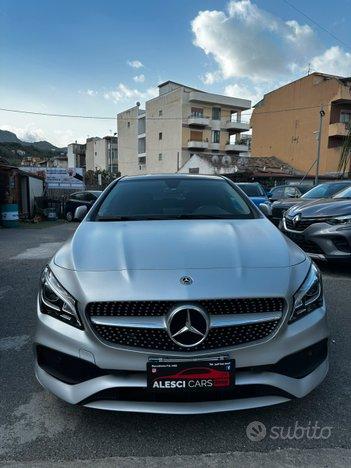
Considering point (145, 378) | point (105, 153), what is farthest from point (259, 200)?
point (105, 153)

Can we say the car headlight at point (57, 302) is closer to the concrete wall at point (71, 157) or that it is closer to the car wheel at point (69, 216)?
the car wheel at point (69, 216)

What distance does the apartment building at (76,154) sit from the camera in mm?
78375

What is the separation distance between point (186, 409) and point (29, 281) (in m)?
4.31

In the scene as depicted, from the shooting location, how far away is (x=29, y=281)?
5727mm

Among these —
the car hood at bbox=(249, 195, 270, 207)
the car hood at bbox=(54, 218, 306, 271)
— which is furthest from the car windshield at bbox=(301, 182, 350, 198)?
the car hood at bbox=(54, 218, 306, 271)

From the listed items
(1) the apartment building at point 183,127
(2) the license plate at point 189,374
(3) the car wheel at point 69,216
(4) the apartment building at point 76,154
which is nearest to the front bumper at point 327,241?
(2) the license plate at point 189,374

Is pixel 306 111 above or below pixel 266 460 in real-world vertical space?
above

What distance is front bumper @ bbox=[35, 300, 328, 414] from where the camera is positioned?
79.4 inches

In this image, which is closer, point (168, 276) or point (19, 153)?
point (168, 276)

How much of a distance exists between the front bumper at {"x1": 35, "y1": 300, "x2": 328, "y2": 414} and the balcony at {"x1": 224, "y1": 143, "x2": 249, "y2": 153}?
5294 centimetres

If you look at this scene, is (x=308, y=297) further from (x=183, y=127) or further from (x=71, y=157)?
(x=71, y=157)

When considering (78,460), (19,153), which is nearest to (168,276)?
(78,460)

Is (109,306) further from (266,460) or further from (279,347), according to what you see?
(266,460)

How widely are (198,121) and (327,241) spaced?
46.2m
